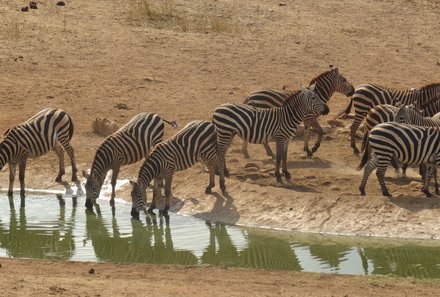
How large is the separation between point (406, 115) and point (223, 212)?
13.7 ft

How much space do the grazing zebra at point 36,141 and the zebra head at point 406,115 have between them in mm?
6154

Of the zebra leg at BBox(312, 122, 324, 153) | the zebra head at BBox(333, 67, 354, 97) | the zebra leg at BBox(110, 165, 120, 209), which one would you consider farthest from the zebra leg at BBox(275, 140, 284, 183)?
the zebra head at BBox(333, 67, 354, 97)

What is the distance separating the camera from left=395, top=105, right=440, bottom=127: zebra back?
2077 centimetres

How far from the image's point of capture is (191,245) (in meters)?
17.5

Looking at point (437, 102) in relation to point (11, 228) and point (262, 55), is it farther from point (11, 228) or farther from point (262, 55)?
point (11, 228)

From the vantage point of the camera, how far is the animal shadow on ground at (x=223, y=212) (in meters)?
18.9

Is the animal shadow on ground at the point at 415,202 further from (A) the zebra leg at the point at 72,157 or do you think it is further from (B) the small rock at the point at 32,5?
(B) the small rock at the point at 32,5

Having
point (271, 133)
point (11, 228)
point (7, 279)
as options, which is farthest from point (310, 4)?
point (7, 279)

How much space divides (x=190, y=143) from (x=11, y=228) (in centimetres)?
343

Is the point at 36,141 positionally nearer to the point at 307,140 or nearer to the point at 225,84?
the point at 307,140

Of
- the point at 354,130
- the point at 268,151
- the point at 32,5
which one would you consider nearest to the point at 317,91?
the point at 354,130

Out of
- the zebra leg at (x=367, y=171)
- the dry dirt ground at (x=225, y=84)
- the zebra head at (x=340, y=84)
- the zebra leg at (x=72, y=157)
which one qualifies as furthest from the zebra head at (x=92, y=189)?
the zebra head at (x=340, y=84)

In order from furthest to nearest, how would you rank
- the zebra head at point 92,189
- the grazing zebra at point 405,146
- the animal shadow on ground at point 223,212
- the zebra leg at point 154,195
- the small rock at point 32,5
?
the small rock at point 32,5 → the zebra head at point 92,189 → the zebra leg at point 154,195 → the grazing zebra at point 405,146 → the animal shadow on ground at point 223,212

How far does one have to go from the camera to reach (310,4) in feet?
117
